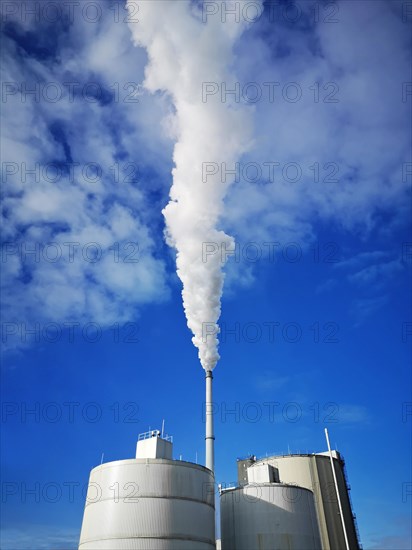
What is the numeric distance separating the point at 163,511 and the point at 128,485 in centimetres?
287

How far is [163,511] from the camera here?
2808 centimetres

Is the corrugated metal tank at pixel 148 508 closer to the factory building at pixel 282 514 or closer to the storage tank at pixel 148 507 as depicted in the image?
the storage tank at pixel 148 507

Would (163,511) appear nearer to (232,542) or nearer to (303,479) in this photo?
(232,542)

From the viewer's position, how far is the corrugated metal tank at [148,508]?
2711 cm

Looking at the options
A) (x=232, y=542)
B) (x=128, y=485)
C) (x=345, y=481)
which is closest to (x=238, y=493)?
(x=232, y=542)

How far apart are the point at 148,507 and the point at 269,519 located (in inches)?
403

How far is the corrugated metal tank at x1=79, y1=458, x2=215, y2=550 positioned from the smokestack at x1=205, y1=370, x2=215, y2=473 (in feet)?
27.1

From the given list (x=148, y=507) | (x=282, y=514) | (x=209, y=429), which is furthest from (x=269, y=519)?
(x=209, y=429)

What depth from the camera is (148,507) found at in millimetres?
27953

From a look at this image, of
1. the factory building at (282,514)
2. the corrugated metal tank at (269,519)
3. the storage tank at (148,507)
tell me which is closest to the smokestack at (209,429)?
the factory building at (282,514)

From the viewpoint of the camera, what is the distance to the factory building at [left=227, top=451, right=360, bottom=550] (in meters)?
32.1

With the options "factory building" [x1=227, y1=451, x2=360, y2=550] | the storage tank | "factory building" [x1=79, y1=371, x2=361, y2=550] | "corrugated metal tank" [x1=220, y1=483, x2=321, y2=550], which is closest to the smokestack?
"factory building" [x1=79, y1=371, x2=361, y2=550]

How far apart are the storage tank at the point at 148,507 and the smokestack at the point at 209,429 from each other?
809 cm

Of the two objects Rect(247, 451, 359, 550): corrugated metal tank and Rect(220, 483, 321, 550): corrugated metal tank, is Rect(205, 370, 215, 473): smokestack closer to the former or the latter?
Rect(247, 451, 359, 550): corrugated metal tank
